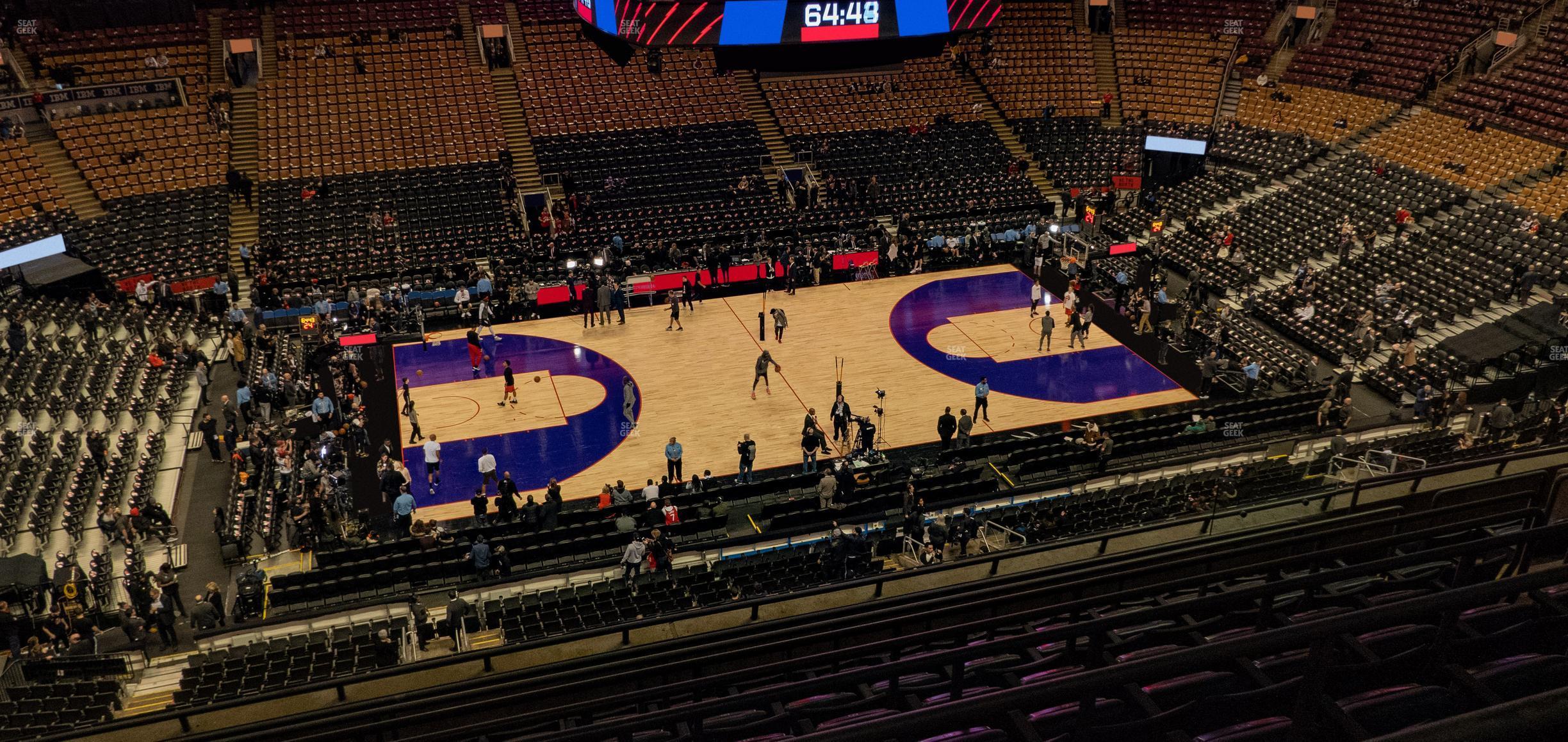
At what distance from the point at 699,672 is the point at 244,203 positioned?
3553cm

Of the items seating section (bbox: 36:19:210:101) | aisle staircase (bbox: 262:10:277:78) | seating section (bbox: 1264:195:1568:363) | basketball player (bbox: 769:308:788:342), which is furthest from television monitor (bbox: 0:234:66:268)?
seating section (bbox: 1264:195:1568:363)

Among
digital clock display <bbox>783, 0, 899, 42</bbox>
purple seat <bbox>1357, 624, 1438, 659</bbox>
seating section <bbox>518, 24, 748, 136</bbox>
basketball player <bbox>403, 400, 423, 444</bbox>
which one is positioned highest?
digital clock display <bbox>783, 0, 899, 42</bbox>

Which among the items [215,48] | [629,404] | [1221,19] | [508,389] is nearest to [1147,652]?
[629,404]

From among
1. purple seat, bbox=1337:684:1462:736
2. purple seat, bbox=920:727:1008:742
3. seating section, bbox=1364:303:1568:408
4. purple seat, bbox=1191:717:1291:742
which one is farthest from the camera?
seating section, bbox=1364:303:1568:408

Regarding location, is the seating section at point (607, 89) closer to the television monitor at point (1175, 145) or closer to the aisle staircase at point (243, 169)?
the aisle staircase at point (243, 169)

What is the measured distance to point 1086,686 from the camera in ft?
10.4

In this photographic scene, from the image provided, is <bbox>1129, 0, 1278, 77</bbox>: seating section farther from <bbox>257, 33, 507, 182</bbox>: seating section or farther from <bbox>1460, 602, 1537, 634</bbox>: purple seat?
<bbox>1460, 602, 1537, 634</bbox>: purple seat

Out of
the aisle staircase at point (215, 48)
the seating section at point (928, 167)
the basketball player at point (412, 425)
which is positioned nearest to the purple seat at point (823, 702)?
the basketball player at point (412, 425)

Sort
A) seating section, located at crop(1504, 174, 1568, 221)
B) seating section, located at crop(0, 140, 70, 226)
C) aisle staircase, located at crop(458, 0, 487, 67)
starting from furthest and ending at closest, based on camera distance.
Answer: aisle staircase, located at crop(458, 0, 487, 67) → seating section, located at crop(0, 140, 70, 226) → seating section, located at crop(1504, 174, 1568, 221)

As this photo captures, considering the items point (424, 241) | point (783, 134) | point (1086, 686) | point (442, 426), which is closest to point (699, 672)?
point (1086, 686)

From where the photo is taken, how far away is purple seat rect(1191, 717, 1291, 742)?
4.07 metres

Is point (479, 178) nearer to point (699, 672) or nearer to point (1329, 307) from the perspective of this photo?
point (1329, 307)

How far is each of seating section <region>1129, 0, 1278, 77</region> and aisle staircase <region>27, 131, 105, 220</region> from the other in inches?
1411

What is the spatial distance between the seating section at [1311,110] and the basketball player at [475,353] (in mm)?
30153
